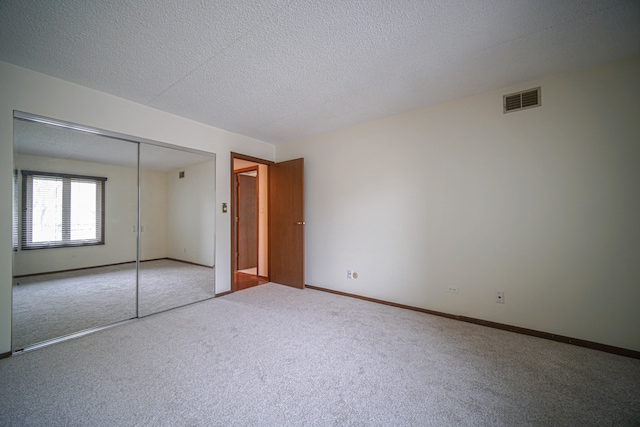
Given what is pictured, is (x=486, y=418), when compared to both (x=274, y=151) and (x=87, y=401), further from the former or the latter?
(x=274, y=151)

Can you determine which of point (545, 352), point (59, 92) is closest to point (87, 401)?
point (59, 92)

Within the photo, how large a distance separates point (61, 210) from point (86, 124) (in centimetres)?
97

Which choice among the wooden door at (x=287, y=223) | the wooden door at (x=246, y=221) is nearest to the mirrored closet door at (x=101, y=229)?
the wooden door at (x=287, y=223)

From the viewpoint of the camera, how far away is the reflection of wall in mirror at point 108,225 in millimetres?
2502

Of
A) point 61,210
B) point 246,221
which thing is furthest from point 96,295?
point 246,221

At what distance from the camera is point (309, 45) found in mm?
1926

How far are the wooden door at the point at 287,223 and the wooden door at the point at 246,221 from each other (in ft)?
3.23

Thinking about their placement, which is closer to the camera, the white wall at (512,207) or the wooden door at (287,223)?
the white wall at (512,207)

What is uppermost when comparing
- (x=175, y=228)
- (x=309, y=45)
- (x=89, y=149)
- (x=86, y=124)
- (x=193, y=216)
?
(x=309, y=45)

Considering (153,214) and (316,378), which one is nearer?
(316,378)

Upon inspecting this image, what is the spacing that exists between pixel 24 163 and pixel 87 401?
87.7 inches

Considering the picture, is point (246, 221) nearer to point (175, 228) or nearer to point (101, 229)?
point (175, 228)

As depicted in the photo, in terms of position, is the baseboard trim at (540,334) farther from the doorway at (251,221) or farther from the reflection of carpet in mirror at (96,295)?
the reflection of carpet in mirror at (96,295)

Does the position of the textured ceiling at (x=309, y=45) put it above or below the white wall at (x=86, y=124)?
above
